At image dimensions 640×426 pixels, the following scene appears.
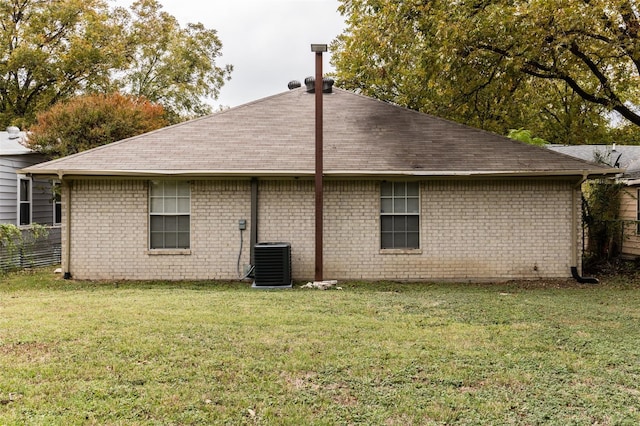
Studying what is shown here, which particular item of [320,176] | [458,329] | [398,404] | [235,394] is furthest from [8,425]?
[320,176]

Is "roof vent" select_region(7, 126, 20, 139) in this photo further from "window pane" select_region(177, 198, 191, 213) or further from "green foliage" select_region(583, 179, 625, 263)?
"green foliage" select_region(583, 179, 625, 263)

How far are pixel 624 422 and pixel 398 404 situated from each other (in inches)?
64.5

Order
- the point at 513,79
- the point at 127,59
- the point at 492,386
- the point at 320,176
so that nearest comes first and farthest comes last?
the point at 492,386 < the point at 320,176 < the point at 513,79 < the point at 127,59

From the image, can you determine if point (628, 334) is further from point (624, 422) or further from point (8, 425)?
point (8, 425)

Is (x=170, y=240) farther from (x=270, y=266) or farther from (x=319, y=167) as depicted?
(x=319, y=167)

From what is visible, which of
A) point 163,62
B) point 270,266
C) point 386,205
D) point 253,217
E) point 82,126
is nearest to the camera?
point 270,266

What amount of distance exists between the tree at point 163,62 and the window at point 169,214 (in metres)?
21.9

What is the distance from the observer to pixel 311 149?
37.8ft

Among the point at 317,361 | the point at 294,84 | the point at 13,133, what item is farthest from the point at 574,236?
the point at 13,133

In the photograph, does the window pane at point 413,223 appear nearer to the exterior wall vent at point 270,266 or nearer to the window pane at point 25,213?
the exterior wall vent at point 270,266

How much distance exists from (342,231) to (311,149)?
2.05 m

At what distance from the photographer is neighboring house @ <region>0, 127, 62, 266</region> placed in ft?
45.7

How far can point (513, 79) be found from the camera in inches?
557

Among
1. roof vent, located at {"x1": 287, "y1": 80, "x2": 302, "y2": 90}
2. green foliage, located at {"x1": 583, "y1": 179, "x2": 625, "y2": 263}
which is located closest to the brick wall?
green foliage, located at {"x1": 583, "y1": 179, "x2": 625, "y2": 263}
